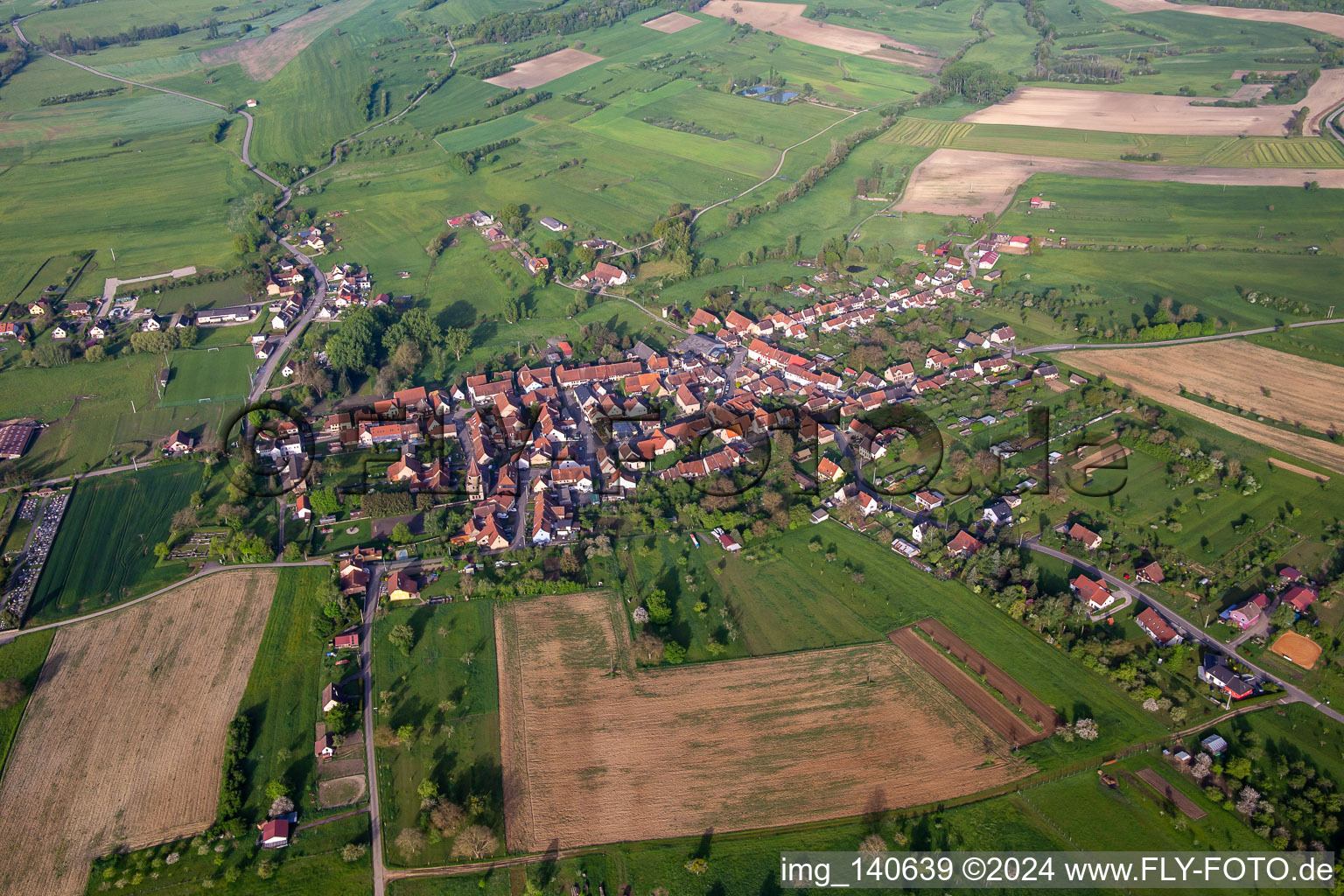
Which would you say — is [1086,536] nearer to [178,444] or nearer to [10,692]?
[10,692]

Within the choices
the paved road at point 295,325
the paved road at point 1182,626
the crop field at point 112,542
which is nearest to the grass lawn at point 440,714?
the crop field at point 112,542

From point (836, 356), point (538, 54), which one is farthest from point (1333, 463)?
point (538, 54)

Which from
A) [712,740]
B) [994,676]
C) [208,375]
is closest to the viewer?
[712,740]

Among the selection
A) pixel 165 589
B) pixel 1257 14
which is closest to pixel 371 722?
pixel 165 589

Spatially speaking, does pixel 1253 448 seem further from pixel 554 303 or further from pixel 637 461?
pixel 554 303

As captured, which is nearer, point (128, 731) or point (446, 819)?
point (446, 819)

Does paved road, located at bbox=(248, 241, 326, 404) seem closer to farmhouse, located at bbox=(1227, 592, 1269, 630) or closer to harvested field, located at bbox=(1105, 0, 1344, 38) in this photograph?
farmhouse, located at bbox=(1227, 592, 1269, 630)
